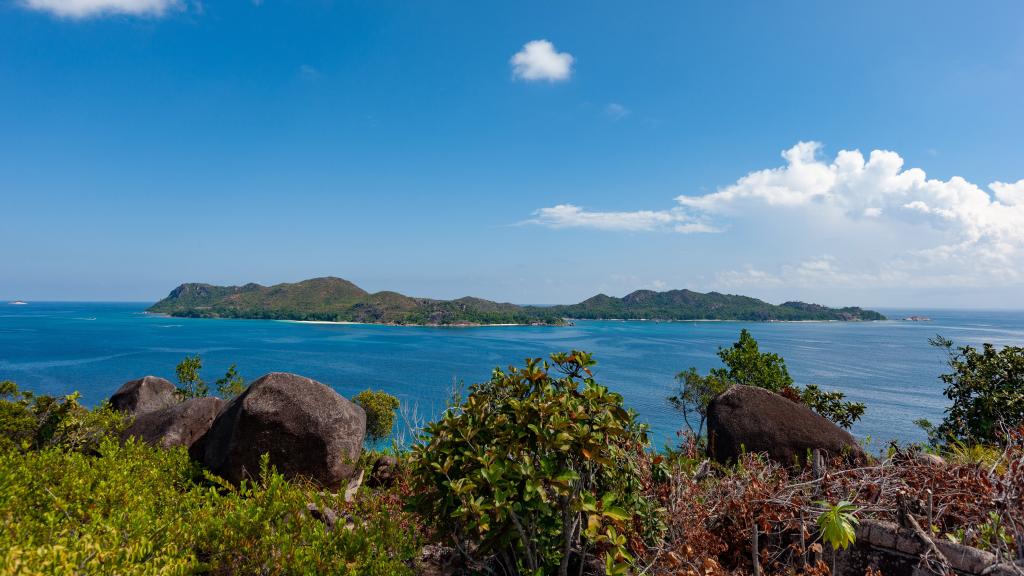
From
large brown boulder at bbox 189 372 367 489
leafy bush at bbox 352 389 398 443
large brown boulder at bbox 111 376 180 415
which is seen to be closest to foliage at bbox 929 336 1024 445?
large brown boulder at bbox 189 372 367 489

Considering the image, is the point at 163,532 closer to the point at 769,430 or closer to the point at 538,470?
the point at 538,470

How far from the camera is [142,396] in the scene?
13664 millimetres

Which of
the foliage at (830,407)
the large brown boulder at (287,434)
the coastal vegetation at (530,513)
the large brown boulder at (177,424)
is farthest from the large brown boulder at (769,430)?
the large brown boulder at (177,424)

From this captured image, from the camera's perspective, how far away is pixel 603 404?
4.05m

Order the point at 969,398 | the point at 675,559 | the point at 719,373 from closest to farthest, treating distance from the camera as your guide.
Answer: the point at 675,559, the point at 969,398, the point at 719,373

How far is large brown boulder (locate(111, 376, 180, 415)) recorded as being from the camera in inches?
532

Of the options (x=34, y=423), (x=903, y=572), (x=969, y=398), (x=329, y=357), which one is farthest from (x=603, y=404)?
(x=329, y=357)

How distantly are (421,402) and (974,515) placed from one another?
54448mm

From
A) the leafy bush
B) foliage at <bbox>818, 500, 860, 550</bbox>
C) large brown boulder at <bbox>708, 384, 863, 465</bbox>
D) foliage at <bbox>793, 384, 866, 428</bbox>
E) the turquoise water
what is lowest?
the turquoise water

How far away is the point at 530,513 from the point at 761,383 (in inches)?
786

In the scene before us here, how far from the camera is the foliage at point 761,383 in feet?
49.5

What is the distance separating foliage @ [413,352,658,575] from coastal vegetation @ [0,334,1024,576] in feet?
0.06

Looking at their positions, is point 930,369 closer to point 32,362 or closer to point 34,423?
point 34,423

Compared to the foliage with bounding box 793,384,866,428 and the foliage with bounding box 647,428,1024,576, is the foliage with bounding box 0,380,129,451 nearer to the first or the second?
the foliage with bounding box 647,428,1024,576
